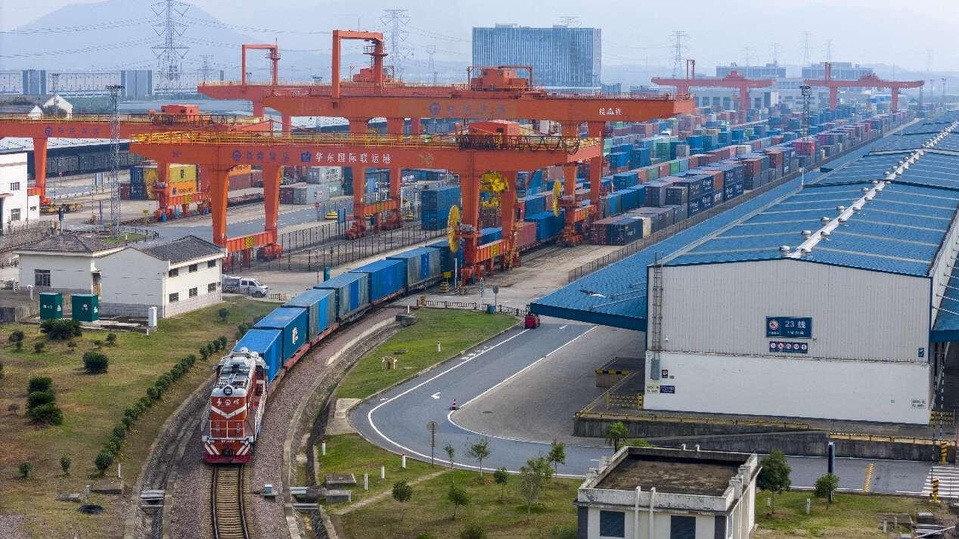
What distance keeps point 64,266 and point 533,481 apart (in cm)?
3824

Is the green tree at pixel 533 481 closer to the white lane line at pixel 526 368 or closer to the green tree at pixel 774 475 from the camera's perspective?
the green tree at pixel 774 475

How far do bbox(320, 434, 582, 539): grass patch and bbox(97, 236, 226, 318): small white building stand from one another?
981 inches

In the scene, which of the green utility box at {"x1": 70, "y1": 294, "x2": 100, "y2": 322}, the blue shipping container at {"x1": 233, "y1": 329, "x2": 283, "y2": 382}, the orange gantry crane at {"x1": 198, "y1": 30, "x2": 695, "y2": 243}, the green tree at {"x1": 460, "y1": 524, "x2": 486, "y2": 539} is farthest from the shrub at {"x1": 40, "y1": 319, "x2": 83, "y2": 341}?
the orange gantry crane at {"x1": 198, "y1": 30, "x2": 695, "y2": 243}

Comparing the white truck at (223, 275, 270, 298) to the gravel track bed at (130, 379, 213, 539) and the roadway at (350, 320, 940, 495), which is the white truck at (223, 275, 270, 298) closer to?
the roadway at (350, 320, 940, 495)

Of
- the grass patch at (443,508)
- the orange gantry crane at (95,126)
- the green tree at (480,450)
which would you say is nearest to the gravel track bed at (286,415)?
the grass patch at (443,508)

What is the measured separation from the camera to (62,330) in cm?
6288

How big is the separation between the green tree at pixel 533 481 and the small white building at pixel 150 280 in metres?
32.5

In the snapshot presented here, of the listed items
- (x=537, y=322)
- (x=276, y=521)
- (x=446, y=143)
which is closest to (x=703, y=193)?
(x=446, y=143)

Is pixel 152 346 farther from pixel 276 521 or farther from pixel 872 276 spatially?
pixel 872 276

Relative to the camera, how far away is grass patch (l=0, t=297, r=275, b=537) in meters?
40.9

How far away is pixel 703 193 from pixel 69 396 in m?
78.4

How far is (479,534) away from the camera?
124 ft

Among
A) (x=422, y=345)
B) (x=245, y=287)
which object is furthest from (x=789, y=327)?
(x=245, y=287)

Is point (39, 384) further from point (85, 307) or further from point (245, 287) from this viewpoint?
point (245, 287)
